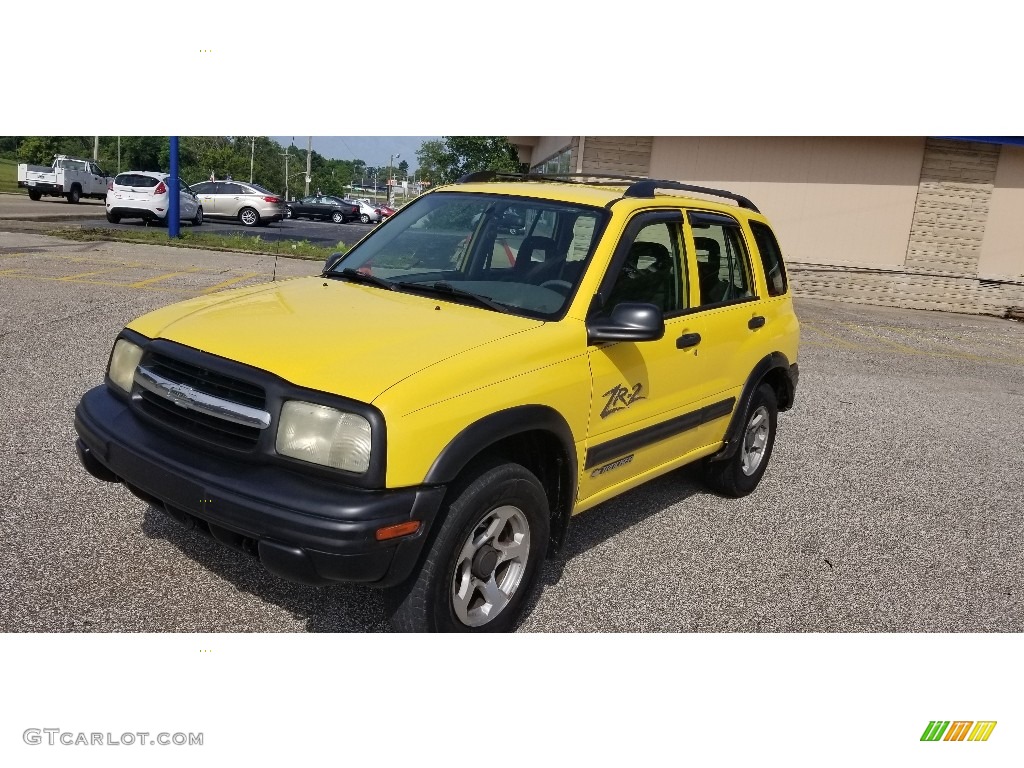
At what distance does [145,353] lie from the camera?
140 inches

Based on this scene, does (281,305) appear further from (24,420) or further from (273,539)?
(24,420)

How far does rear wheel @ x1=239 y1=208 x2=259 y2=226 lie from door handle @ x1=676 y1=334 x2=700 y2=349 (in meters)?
28.2

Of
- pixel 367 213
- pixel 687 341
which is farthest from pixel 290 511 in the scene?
pixel 367 213

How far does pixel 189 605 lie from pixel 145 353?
1.08 meters

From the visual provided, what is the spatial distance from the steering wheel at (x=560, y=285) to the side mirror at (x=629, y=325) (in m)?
0.21

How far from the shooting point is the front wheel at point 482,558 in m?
3.22

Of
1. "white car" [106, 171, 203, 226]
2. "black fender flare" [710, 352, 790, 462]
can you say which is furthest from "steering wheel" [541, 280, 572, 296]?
"white car" [106, 171, 203, 226]

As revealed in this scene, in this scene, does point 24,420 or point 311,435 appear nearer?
point 311,435

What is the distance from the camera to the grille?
3164mm

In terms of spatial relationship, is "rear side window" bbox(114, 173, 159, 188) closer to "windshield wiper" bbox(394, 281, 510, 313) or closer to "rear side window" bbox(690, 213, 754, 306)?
"rear side window" bbox(690, 213, 754, 306)

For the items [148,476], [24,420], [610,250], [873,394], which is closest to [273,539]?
[148,476]

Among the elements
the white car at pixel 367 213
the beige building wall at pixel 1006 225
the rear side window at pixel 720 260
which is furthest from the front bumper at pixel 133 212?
the rear side window at pixel 720 260

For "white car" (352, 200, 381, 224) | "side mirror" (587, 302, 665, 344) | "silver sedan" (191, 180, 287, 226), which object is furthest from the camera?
"white car" (352, 200, 381, 224)
